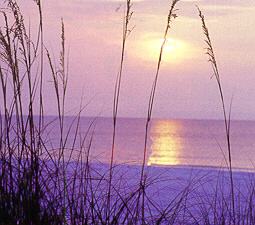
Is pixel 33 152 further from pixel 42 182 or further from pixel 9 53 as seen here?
pixel 9 53

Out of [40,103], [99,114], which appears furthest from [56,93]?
[99,114]

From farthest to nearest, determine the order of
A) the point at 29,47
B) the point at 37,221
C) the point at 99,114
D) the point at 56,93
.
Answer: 1. the point at 99,114
2. the point at 29,47
3. the point at 56,93
4. the point at 37,221

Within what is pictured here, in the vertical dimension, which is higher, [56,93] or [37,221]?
[56,93]

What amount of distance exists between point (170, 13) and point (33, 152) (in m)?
0.89

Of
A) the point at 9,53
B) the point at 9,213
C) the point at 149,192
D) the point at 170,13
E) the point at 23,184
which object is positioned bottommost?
the point at 149,192

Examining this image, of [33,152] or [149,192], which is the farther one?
[149,192]

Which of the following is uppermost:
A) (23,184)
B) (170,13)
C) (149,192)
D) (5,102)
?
→ (170,13)

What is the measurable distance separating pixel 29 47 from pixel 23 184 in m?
0.66

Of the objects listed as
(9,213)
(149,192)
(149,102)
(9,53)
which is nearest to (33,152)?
(9,213)

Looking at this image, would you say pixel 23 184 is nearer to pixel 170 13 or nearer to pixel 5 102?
pixel 5 102

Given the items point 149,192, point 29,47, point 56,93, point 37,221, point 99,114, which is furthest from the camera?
point 149,192

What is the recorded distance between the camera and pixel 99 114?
222 cm

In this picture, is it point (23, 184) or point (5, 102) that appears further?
point (5, 102)

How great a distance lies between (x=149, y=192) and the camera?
4.98 meters
